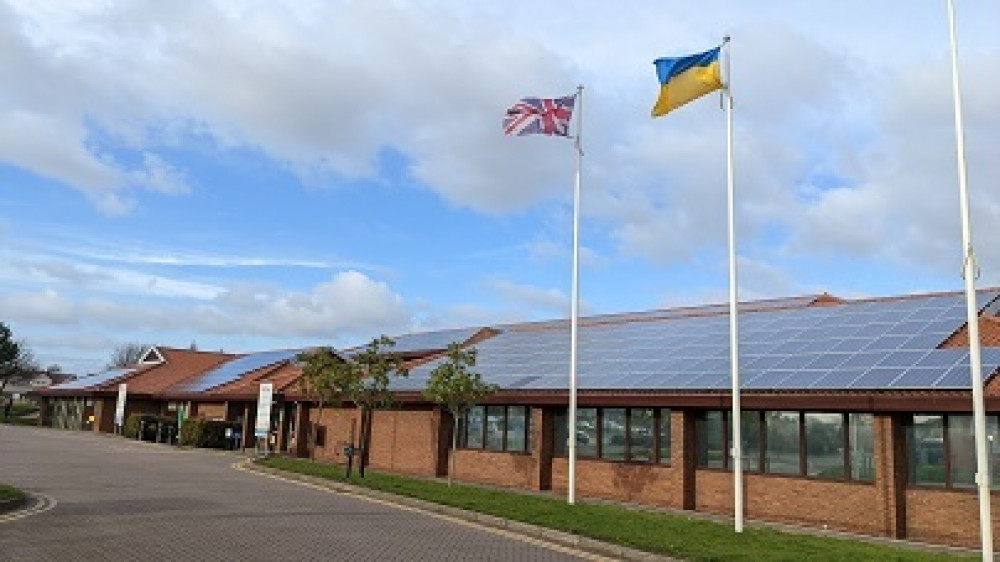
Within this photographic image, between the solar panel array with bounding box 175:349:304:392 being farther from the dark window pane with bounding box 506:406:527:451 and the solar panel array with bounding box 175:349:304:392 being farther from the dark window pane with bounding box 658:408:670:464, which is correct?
the dark window pane with bounding box 658:408:670:464

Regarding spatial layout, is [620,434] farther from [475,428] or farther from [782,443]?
[475,428]

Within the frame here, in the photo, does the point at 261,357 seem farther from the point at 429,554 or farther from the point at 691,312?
the point at 429,554

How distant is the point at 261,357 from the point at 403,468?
3032 cm

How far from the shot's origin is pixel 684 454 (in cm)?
2216

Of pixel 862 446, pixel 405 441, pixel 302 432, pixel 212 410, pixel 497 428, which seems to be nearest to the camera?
pixel 862 446

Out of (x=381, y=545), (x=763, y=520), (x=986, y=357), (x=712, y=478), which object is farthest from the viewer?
(x=712, y=478)

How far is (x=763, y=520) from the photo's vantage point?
802 inches

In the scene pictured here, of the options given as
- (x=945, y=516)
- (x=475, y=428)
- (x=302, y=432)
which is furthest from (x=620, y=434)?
(x=302, y=432)

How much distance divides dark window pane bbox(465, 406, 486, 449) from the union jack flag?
11129 mm

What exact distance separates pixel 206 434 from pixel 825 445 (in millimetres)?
34416

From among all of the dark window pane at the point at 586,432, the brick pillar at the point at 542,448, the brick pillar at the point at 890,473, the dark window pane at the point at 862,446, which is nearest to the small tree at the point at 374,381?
the brick pillar at the point at 542,448

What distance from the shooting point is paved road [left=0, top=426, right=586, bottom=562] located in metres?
12.9

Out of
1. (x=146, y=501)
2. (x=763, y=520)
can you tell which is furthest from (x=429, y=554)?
(x=763, y=520)

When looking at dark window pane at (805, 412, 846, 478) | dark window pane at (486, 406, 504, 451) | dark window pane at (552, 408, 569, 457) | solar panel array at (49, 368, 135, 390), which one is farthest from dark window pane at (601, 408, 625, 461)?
solar panel array at (49, 368, 135, 390)
